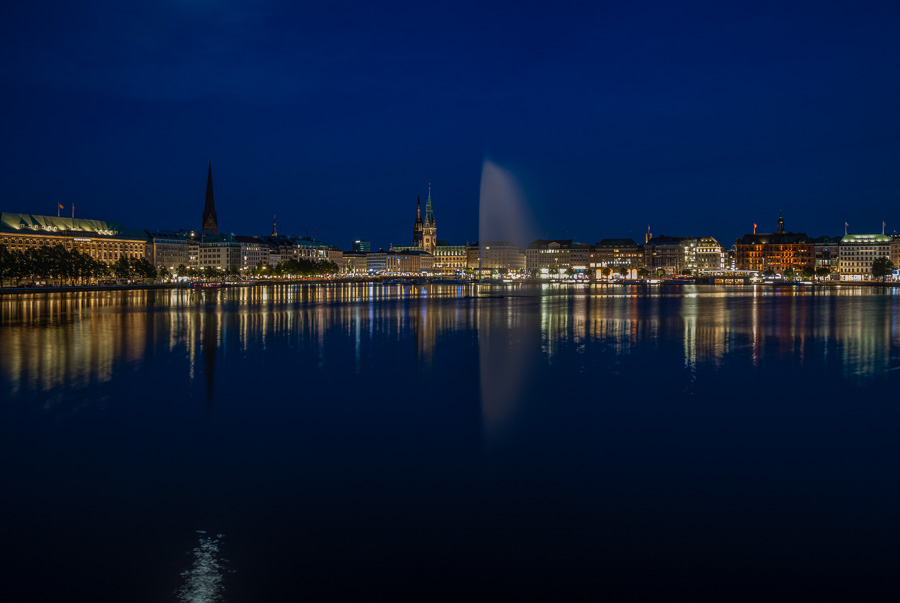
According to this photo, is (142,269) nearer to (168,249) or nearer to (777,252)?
(168,249)

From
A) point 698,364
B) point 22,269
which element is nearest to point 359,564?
point 698,364

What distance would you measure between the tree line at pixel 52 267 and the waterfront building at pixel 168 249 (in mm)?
50704

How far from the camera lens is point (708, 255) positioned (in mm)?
188375

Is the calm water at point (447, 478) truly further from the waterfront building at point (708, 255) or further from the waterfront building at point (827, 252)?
the waterfront building at point (708, 255)

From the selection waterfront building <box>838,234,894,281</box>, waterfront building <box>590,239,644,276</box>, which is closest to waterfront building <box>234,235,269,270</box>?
waterfront building <box>590,239,644,276</box>

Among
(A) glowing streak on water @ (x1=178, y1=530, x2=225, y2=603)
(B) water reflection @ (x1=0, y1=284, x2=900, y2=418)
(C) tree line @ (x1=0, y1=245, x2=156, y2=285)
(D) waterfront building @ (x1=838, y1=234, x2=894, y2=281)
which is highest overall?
(D) waterfront building @ (x1=838, y1=234, x2=894, y2=281)

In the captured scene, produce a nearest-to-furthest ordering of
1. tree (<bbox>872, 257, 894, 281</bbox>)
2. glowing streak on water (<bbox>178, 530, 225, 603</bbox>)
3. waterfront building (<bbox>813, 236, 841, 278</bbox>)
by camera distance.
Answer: glowing streak on water (<bbox>178, 530, 225, 603</bbox>)
tree (<bbox>872, 257, 894, 281</bbox>)
waterfront building (<bbox>813, 236, 841, 278</bbox>)

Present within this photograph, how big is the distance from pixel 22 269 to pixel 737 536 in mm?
96698

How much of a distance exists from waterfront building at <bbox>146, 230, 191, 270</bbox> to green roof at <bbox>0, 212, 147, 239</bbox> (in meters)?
9.03

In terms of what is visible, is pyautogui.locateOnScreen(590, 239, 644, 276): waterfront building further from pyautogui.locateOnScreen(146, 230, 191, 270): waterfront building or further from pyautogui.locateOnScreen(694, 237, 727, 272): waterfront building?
pyautogui.locateOnScreen(146, 230, 191, 270): waterfront building

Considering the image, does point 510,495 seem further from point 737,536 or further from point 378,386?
point 378,386

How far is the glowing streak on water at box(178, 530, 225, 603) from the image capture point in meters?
6.07

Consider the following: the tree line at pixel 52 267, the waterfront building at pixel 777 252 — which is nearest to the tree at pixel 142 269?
the tree line at pixel 52 267

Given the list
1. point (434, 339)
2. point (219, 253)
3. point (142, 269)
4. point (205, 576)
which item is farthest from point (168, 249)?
point (205, 576)
